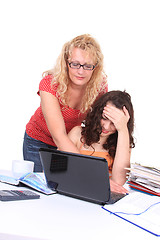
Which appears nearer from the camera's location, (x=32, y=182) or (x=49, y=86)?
(x=32, y=182)

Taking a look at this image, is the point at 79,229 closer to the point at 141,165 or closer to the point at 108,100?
the point at 141,165

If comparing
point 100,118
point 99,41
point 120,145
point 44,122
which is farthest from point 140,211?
point 99,41

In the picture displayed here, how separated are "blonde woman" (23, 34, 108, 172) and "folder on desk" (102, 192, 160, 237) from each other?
0.72m

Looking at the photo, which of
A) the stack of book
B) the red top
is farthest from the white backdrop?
the stack of book

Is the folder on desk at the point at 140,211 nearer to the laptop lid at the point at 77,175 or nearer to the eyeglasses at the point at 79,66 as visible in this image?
the laptop lid at the point at 77,175

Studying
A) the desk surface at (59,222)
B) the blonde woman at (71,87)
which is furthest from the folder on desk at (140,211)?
the blonde woman at (71,87)

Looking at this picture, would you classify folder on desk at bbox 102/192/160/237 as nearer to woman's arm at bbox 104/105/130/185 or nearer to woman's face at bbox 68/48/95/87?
woman's arm at bbox 104/105/130/185

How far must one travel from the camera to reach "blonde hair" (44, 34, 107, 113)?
6.33 feet

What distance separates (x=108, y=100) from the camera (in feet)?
6.59

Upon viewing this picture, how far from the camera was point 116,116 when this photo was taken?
1.86 m

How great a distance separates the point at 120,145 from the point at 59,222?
3.14ft

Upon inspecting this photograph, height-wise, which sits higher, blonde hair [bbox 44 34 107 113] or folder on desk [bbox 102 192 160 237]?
blonde hair [bbox 44 34 107 113]

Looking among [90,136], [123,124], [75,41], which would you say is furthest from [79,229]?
[75,41]

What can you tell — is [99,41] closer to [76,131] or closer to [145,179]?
[76,131]
